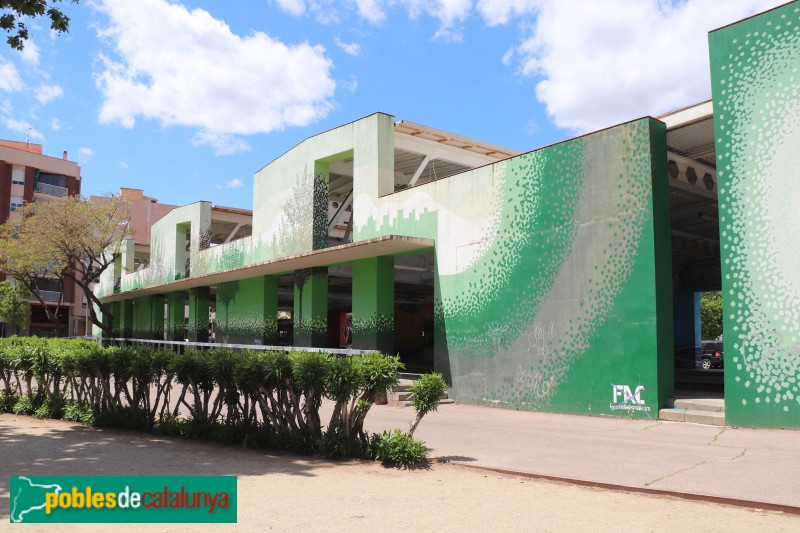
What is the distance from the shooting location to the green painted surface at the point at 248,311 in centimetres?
2214

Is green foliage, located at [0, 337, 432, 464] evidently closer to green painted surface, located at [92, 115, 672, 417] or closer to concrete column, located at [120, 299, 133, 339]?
green painted surface, located at [92, 115, 672, 417]

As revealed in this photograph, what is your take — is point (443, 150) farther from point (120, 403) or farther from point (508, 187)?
point (120, 403)

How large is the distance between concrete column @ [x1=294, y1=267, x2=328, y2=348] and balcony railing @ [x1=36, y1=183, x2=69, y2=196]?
41186 millimetres

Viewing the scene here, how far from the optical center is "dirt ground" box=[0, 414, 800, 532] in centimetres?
499

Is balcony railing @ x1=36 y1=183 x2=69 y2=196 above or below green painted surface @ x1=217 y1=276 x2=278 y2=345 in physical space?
above

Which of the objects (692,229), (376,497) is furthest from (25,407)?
(692,229)

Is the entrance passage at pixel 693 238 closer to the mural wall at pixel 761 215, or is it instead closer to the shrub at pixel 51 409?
the mural wall at pixel 761 215

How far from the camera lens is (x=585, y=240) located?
39.7 ft

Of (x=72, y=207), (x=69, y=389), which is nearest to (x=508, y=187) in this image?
(x=69, y=389)

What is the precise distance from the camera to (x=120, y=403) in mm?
10531

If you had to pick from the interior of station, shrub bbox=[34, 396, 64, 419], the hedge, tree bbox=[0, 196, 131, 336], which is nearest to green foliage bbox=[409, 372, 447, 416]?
the hedge

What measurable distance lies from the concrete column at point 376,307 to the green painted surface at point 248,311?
610 cm

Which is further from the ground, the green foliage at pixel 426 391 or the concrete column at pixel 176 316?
the concrete column at pixel 176 316

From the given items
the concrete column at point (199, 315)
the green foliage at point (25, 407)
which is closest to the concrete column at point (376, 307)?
the green foliage at point (25, 407)
